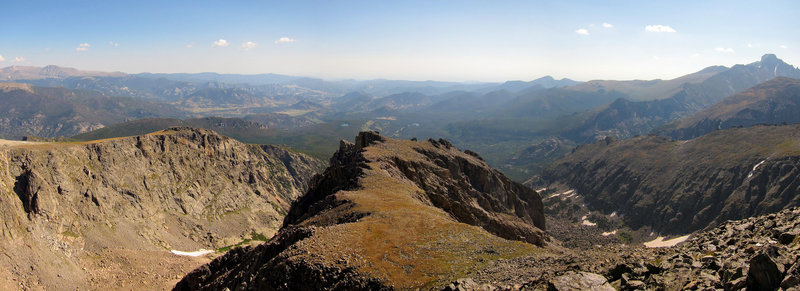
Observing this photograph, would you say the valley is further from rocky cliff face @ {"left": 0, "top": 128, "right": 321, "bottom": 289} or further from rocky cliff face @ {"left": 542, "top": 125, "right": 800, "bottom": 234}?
rocky cliff face @ {"left": 542, "top": 125, "right": 800, "bottom": 234}

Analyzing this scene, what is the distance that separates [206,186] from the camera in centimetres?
15062

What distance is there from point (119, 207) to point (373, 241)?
354 feet

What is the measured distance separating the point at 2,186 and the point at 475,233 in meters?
104

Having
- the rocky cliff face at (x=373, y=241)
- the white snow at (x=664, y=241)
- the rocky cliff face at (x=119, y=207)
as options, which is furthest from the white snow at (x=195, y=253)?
the white snow at (x=664, y=241)

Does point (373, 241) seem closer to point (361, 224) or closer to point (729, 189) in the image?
point (361, 224)

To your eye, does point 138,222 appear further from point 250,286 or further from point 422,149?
point 250,286

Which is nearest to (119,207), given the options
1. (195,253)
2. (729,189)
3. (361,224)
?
(195,253)

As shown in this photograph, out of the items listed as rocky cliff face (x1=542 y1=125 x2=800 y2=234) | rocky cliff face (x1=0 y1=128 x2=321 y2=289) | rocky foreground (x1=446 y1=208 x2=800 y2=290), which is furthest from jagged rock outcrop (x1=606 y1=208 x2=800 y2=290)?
rocky cliff face (x1=542 y1=125 x2=800 y2=234)

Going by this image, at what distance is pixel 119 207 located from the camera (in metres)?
112

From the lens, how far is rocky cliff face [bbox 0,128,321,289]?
81.2m

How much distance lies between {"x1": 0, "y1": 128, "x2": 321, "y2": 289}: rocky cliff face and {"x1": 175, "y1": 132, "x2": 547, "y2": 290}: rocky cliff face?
136 ft

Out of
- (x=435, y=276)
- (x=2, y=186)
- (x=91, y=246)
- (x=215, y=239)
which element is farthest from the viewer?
(x=215, y=239)

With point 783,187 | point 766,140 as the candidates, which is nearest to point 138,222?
point 783,187

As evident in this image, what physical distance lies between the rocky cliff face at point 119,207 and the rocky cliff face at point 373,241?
136 feet
